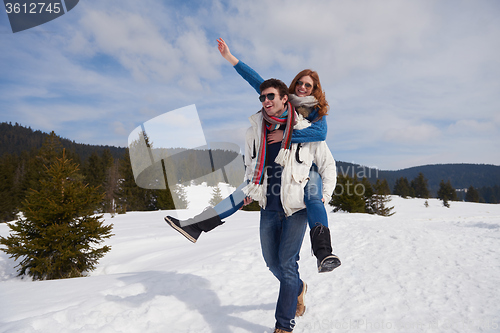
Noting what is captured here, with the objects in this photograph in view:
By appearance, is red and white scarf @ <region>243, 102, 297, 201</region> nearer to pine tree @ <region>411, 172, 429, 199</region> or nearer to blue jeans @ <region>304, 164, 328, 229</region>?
blue jeans @ <region>304, 164, 328, 229</region>

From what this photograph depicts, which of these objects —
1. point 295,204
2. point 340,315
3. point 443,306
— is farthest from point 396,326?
point 295,204

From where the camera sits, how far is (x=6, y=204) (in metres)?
33.6

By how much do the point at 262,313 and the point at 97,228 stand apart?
6.40 meters

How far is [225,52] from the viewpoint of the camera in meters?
2.97

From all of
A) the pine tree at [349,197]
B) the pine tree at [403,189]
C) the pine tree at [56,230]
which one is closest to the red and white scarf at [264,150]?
the pine tree at [56,230]

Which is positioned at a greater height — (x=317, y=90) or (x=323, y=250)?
(x=317, y=90)

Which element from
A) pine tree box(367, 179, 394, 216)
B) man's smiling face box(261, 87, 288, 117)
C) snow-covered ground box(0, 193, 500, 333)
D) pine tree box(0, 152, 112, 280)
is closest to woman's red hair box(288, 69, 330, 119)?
man's smiling face box(261, 87, 288, 117)

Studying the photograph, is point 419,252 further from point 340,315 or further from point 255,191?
point 255,191

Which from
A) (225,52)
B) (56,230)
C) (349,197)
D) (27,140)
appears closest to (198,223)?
(225,52)

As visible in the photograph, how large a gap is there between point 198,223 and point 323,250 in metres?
1.20

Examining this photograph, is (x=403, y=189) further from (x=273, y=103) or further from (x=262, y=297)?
(x=273, y=103)

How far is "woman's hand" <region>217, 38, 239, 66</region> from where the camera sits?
296 cm

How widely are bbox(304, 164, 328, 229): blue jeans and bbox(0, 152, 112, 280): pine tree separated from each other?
270 inches

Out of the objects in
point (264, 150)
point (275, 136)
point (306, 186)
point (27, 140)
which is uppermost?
point (27, 140)
